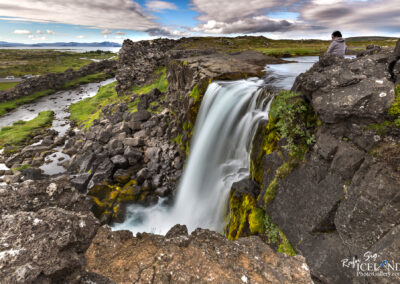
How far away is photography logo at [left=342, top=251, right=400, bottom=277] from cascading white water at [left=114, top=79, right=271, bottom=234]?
348 inches

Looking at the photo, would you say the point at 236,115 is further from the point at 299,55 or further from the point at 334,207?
the point at 299,55

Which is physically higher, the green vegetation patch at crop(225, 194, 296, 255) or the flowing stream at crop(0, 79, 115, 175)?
the green vegetation patch at crop(225, 194, 296, 255)

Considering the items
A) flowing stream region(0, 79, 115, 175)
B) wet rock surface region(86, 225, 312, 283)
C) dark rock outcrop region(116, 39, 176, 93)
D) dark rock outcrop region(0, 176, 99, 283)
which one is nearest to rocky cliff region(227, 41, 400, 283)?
wet rock surface region(86, 225, 312, 283)

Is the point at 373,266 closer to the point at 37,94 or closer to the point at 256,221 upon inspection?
the point at 256,221

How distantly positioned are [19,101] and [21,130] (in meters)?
34.8

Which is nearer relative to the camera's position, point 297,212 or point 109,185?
point 297,212

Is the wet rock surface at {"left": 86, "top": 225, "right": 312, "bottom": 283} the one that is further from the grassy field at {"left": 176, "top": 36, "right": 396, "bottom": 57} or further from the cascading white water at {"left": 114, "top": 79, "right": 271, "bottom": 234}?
the grassy field at {"left": 176, "top": 36, "right": 396, "bottom": 57}

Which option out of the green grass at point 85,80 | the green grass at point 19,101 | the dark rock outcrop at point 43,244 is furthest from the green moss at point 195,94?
the green grass at point 85,80

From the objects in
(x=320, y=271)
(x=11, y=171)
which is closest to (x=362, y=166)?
(x=320, y=271)

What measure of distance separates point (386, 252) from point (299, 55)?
1753 inches

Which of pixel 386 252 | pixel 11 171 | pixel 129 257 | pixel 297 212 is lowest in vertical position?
pixel 11 171

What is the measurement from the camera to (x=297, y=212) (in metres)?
9.07

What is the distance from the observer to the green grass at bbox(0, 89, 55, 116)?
60.9m

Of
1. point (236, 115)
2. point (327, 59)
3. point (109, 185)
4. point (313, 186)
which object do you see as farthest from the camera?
point (109, 185)
